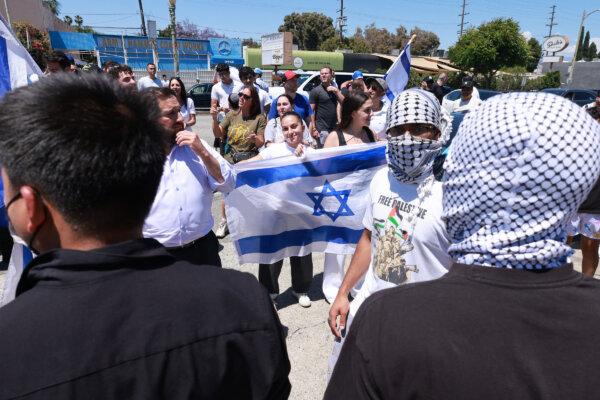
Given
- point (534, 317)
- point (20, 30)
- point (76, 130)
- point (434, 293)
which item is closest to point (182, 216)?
point (76, 130)

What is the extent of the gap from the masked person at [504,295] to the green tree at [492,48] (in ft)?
112

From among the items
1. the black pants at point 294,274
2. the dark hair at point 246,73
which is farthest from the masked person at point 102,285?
the dark hair at point 246,73

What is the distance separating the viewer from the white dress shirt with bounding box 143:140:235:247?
2471 millimetres

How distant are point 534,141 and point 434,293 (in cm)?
38

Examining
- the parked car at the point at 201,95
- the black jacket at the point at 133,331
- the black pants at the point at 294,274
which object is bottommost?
the black pants at the point at 294,274

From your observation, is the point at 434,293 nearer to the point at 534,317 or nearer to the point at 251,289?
the point at 534,317

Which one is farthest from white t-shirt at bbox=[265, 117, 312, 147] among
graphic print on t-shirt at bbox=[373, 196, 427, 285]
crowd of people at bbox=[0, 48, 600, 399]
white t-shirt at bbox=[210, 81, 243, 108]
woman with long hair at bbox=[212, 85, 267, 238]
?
crowd of people at bbox=[0, 48, 600, 399]

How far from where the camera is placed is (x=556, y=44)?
39500 millimetres

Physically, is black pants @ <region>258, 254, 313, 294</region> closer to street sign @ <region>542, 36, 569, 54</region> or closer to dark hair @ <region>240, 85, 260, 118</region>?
dark hair @ <region>240, 85, 260, 118</region>

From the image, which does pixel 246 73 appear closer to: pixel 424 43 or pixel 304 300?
pixel 304 300

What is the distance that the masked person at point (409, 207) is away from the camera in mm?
1852

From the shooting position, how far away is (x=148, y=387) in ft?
3.03

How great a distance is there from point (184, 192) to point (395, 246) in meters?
1.30

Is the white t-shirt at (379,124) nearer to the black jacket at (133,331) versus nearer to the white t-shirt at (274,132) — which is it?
the white t-shirt at (274,132)
